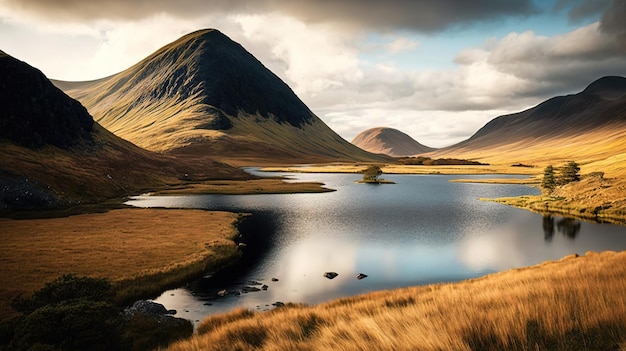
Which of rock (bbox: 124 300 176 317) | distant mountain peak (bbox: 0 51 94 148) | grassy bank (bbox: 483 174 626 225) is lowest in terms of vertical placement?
rock (bbox: 124 300 176 317)

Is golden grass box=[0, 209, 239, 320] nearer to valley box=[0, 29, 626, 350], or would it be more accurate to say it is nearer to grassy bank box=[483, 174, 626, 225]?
valley box=[0, 29, 626, 350]

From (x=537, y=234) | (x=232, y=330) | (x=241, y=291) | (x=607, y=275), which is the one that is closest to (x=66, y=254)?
(x=241, y=291)

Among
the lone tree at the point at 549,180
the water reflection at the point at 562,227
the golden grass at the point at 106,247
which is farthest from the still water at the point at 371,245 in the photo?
the lone tree at the point at 549,180

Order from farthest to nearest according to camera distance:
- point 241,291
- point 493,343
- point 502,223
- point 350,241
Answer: point 502,223
point 350,241
point 241,291
point 493,343

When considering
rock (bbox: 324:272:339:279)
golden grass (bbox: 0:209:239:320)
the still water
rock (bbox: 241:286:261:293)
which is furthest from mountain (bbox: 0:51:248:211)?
rock (bbox: 324:272:339:279)

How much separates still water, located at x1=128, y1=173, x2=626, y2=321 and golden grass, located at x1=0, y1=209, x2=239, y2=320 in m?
4.94

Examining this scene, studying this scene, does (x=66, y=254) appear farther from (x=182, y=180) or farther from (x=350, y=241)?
(x=182, y=180)

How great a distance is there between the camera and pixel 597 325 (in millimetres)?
7816

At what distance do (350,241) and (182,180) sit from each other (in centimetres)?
10961

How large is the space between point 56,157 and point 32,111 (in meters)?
22.8

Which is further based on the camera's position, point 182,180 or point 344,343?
point 182,180

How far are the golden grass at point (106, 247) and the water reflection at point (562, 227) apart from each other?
153 ft

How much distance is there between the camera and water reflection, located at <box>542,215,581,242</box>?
5544cm

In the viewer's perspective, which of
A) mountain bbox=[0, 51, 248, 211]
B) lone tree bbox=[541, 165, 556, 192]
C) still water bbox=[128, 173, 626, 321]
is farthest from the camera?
lone tree bbox=[541, 165, 556, 192]
